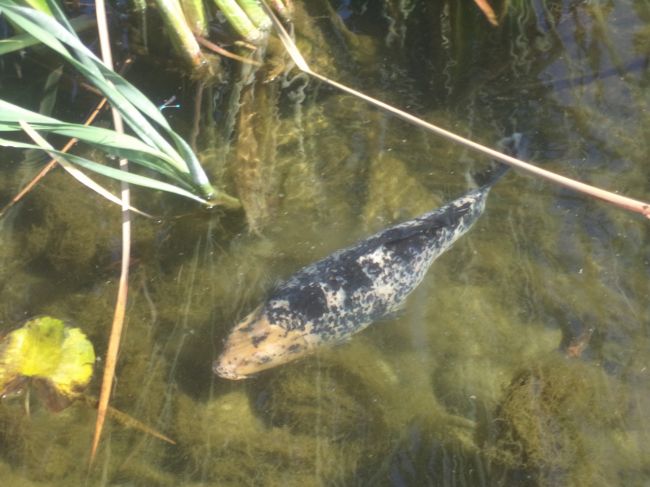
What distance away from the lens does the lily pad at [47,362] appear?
10.6ft

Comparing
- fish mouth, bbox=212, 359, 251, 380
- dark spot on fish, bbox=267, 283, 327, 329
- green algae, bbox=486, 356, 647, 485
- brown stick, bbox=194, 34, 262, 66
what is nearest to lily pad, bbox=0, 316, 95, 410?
fish mouth, bbox=212, 359, 251, 380

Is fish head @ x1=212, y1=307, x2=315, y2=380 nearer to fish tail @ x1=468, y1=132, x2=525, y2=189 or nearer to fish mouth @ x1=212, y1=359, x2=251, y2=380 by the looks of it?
fish mouth @ x1=212, y1=359, x2=251, y2=380

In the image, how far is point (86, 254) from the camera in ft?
12.8

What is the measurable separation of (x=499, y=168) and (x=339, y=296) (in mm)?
1295

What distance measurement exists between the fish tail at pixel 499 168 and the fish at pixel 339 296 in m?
0.33

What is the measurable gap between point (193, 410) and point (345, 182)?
1.63 metres

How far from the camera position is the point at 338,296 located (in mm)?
3473

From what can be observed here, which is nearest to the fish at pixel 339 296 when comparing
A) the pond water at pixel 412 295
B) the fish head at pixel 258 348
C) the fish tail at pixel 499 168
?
the fish head at pixel 258 348

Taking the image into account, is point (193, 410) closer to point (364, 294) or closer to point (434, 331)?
point (364, 294)

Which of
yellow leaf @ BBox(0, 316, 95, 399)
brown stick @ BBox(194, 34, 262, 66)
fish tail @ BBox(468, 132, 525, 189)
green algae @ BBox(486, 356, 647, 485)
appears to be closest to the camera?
green algae @ BBox(486, 356, 647, 485)

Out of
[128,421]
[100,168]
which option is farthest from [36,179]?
[128,421]

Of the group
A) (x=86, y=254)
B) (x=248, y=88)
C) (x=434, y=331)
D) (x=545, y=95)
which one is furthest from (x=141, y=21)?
(x=434, y=331)

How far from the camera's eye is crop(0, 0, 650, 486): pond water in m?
3.12

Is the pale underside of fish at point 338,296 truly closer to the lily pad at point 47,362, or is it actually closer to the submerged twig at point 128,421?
the submerged twig at point 128,421
